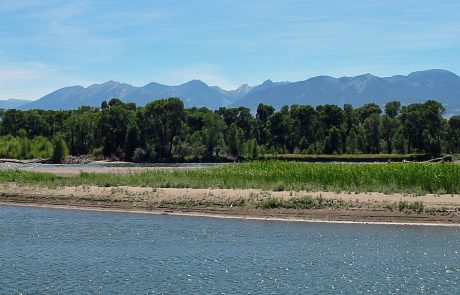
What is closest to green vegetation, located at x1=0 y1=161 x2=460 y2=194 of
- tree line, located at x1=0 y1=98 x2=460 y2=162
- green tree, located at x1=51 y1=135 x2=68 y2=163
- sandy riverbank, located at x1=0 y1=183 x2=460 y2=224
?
sandy riverbank, located at x1=0 y1=183 x2=460 y2=224

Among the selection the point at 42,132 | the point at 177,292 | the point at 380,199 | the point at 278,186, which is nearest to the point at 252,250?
the point at 177,292

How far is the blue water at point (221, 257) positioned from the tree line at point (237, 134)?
89477 mm

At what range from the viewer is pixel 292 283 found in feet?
63.5

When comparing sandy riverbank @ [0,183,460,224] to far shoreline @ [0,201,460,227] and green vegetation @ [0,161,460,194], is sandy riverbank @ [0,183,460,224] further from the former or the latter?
green vegetation @ [0,161,460,194]

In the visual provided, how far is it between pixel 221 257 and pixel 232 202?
536 inches

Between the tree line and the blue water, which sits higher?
the tree line

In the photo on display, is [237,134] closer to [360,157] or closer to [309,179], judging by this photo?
[360,157]

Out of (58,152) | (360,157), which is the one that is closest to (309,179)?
(360,157)

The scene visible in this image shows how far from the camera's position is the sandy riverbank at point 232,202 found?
3266 cm

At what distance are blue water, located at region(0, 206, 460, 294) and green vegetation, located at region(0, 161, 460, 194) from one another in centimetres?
955

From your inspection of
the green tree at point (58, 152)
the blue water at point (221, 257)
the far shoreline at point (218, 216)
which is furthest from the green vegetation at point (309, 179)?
the green tree at point (58, 152)

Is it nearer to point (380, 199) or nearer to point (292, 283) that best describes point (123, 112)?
point (380, 199)

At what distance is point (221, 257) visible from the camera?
23.3m

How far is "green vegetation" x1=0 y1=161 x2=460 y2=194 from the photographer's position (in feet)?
128
